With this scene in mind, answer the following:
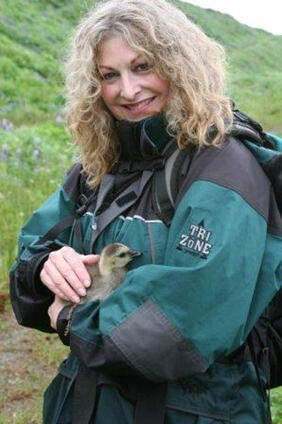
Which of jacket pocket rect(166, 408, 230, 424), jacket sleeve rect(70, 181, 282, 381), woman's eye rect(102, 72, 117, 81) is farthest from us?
woman's eye rect(102, 72, 117, 81)

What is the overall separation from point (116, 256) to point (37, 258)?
55 cm

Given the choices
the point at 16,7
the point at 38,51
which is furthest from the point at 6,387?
the point at 16,7

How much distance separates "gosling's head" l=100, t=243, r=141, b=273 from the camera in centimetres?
281

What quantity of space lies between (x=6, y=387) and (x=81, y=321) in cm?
302

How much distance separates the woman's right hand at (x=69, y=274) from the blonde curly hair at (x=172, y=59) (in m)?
0.55

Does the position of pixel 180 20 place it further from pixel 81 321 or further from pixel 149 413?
pixel 149 413

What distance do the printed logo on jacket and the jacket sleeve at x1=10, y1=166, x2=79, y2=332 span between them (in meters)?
0.87

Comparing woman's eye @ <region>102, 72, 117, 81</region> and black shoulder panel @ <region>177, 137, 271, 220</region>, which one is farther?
woman's eye @ <region>102, 72, 117, 81</region>

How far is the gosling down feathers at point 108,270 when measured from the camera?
282cm

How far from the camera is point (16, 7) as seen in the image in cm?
2456

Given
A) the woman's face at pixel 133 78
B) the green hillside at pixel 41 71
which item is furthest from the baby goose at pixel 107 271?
the green hillside at pixel 41 71

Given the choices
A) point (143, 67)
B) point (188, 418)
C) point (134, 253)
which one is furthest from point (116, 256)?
point (143, 67)

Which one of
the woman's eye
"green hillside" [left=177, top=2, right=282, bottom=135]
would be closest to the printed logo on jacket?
the woman's eye

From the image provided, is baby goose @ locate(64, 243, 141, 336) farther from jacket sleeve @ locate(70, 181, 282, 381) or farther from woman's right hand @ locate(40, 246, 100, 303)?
jacket sleeve @ locate(70, 181, 282, 381)
